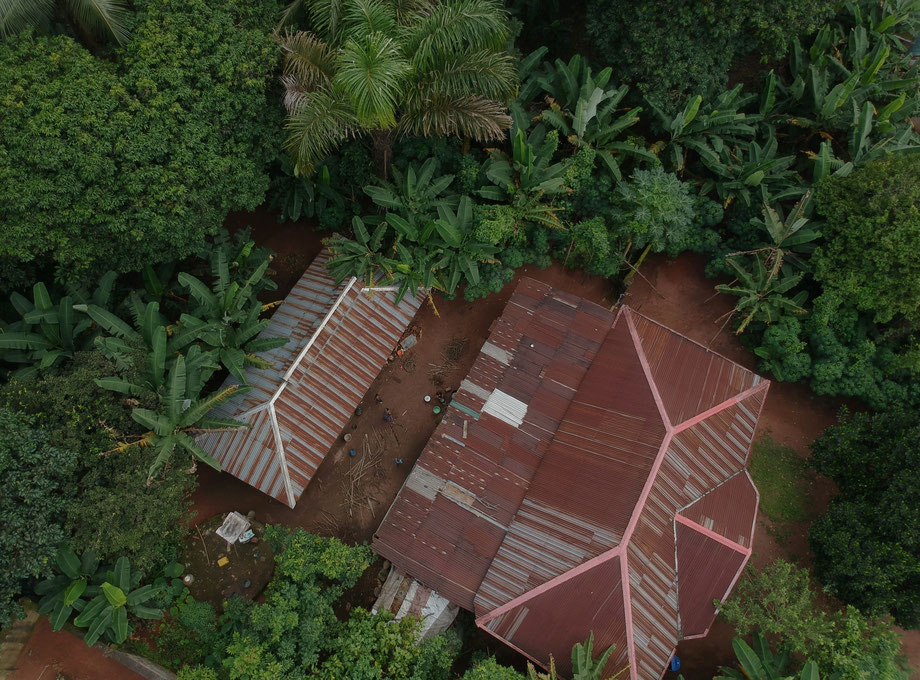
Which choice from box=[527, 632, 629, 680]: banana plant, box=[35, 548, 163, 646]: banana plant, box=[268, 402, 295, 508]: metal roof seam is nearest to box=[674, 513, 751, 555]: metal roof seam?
box=[527, 632, 629, 680]: banana plant

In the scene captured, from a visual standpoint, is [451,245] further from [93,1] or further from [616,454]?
[93,1]

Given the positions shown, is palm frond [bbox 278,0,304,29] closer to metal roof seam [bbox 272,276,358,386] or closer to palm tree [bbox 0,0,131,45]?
palm tree [bbox 0,0,131,45]

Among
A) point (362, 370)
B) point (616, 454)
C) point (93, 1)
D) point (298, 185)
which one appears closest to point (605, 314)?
point (616, 454)

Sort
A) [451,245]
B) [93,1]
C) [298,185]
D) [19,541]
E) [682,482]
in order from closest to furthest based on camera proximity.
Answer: [19,541]
[93,1]
[682,482]
[451,245]
[298,185]

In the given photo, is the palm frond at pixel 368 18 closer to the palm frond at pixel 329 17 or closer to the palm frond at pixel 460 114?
the palm frond at pixel 329 17

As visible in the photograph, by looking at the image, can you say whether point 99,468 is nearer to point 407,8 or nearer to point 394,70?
point 394,70

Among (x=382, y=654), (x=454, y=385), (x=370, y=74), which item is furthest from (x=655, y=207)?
(x=382, y=654)

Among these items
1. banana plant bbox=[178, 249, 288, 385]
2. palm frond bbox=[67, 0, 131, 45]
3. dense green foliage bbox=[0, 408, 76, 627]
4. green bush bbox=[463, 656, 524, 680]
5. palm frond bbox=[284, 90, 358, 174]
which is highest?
palm frond bbox=[284, 90, 358, 174]
